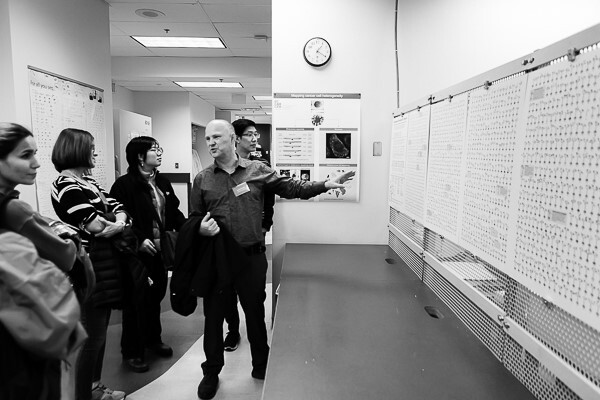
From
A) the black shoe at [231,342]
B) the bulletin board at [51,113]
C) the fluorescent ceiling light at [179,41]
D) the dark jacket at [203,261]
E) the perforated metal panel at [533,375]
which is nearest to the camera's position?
the perforated metal panel at [533,375]

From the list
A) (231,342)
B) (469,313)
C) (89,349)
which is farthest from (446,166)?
(231,342)

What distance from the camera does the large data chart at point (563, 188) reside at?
80cm

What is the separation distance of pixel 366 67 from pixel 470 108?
142 centimetres

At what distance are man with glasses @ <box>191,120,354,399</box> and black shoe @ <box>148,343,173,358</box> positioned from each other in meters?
0.57

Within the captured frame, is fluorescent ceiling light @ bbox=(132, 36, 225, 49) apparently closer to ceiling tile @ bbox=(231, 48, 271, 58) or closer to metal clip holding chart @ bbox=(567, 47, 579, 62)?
ceiling tile @ bbox=(231, 48, 271, 58)

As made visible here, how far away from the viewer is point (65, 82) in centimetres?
288

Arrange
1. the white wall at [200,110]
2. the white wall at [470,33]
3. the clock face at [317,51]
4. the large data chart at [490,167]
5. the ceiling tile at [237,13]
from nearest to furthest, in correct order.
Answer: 1. the large data chart at [490,167]
2. the white wall at [470,33]
3. the clock face at [317,51]
4. the ceiling tile at [237,13]
5. the white wall at [200,110]

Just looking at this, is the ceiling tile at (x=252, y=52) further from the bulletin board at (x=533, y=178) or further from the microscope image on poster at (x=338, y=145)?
the bulletin board at (x=533, y=178)

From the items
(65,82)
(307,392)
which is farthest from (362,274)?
(65,82)

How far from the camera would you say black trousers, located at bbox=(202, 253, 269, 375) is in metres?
→ 2.26

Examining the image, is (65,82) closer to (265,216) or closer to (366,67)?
(265,216)

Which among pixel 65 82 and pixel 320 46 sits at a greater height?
pixel 320 46

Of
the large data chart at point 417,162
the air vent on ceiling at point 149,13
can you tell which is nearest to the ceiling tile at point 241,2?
the air vent on ceiling at point 149,13

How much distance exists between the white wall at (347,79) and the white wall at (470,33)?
0.13m
